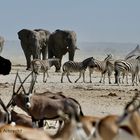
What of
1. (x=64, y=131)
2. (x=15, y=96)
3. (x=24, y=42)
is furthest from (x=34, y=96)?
(x=24, y=42)

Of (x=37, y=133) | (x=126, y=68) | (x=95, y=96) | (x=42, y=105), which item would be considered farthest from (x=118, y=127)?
(x=126, y=68)

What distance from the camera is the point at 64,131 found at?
7.88 meters

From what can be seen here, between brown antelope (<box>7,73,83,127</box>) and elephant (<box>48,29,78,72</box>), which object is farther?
elephant (<box>48,29,78,72</box>)

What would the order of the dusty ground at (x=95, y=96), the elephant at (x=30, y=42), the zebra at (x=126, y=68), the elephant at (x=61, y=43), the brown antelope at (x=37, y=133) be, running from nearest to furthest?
the brown antelope at (x=37, y=133) < the dusty ground at (x=95, y=96) < the zebra at (x=126, y=68) < the elephant at (x=30, y=42) < the elephant at (x=61, y=43)

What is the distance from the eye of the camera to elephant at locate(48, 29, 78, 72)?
41.2 meters

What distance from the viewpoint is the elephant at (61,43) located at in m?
41.2

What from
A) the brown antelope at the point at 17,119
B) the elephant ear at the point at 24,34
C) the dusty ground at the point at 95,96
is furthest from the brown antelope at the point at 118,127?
the elephant ear at the point at 24,34

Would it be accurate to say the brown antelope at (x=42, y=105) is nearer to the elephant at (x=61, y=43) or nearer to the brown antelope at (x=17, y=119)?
the brown antelope at (x=17, y=119)

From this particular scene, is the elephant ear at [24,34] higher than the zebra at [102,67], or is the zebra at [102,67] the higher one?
the elephant ear at [24,34]

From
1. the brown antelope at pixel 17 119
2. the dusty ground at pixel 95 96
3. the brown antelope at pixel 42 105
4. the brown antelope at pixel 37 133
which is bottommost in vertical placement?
the dusty ground at pixel 95 96

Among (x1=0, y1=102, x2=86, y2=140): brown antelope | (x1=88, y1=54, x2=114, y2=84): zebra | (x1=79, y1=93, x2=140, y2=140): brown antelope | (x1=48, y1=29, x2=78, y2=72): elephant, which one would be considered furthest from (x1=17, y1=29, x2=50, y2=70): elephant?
(x1=79, y1=93, x2=140, y2=140): brown antelope

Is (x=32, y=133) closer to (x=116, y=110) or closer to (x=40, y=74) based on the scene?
(x=116, y=110)

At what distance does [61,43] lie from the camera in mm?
41969

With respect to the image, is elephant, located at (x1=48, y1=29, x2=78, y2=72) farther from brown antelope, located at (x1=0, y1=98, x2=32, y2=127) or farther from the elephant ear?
brown antelope, located at (x1=0, y1=98, x2=32, y2=127)
